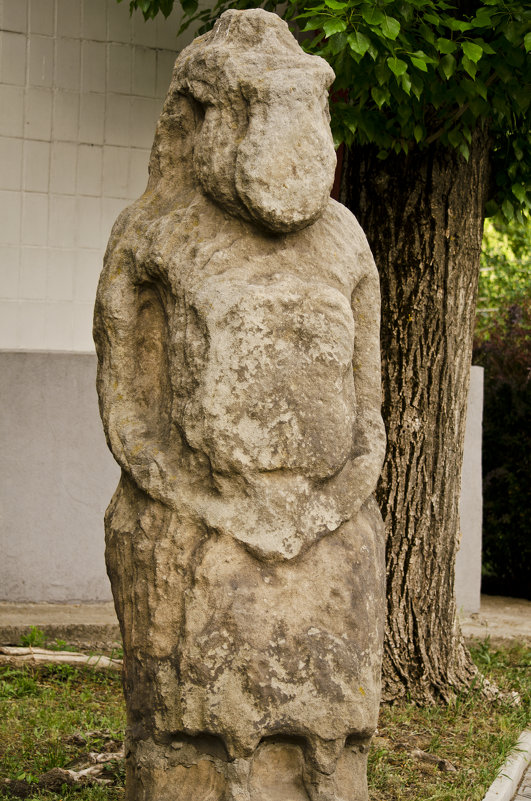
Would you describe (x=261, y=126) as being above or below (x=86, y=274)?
above

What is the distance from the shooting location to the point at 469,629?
755 centimetres

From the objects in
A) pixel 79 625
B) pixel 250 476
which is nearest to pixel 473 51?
pixel 250 476

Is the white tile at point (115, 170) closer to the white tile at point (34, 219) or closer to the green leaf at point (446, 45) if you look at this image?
the white tile at point (34, 219)

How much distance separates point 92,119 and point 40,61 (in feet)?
1.67

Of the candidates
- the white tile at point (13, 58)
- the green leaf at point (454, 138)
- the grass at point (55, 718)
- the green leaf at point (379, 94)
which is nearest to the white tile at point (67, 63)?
the white tile at point (13, 58)

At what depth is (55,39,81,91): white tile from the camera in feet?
23.4

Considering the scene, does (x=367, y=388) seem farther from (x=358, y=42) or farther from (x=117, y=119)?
(x=117, y=119)

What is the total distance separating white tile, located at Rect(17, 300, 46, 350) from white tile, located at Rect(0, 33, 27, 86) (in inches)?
59.0

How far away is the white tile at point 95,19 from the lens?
7.16 metres

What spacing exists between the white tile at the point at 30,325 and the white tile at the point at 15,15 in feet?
6.06

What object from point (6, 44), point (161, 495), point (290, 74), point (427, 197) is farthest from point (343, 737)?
point (6, 44)

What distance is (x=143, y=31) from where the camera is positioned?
736 centimetres

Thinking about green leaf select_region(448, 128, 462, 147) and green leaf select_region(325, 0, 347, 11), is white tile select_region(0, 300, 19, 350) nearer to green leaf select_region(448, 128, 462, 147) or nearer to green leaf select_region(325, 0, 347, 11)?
green leaf select_region(448, 128, 462, 147)

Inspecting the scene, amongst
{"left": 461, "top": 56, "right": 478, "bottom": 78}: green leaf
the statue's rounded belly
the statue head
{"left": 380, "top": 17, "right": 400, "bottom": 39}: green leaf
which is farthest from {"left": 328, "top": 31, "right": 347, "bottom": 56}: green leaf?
the statue's rounded belly
